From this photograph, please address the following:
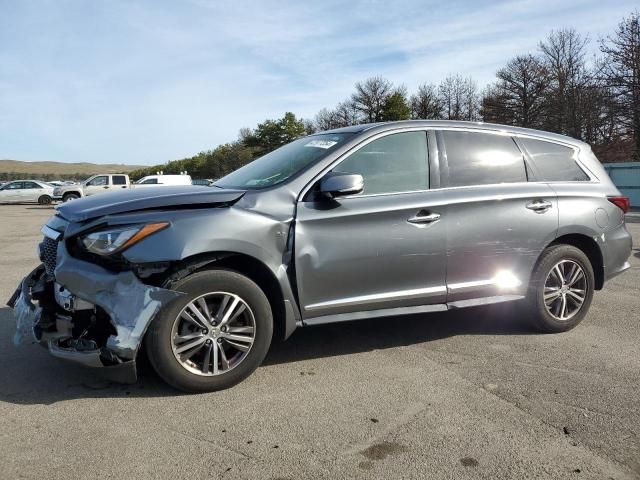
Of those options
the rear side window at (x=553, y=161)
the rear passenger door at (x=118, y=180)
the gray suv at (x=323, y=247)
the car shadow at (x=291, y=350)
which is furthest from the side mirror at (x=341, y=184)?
the rear passenger door at (x=118, y=180)

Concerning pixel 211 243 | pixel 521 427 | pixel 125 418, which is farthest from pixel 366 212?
pixel 125 418

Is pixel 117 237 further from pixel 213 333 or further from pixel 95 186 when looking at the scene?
pixel 95 186

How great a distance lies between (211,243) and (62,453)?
1.41 meters

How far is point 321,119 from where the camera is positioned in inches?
3189

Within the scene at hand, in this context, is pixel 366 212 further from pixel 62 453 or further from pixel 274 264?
pixel 62 453

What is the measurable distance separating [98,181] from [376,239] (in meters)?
29.7

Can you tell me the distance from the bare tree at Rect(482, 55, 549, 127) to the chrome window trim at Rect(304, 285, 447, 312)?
50002 millimetres

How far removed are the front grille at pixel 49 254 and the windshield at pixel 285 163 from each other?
1.35 meters

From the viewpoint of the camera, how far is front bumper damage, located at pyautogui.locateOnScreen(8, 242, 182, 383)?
326cm

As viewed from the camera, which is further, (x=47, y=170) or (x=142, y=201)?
(x=47, y=170)

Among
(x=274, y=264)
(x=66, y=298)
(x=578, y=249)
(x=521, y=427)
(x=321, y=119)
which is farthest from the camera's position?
(x=321, y=119)

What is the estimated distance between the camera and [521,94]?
171ft

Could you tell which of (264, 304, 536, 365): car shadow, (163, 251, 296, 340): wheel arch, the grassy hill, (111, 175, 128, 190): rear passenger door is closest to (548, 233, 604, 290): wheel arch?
(264, 304, 536, 365): car shadow

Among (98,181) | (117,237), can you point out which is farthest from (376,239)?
(98,181)
